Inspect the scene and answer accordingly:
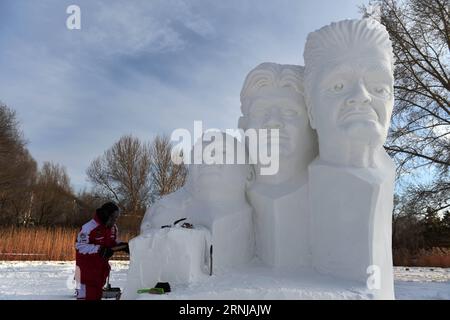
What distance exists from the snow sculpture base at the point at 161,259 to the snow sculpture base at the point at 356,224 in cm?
94

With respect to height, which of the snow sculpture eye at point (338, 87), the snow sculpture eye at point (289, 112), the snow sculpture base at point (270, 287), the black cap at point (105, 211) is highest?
the snow sculpture eye at point (338, 87)

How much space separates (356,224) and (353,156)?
0.46 metres

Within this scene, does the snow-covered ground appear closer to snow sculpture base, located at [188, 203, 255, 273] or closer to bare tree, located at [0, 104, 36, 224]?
snow sculpture base, located at [188, 203, 255, 273]

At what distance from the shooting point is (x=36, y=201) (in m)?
26.5

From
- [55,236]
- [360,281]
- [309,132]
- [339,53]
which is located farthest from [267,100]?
[55,236]

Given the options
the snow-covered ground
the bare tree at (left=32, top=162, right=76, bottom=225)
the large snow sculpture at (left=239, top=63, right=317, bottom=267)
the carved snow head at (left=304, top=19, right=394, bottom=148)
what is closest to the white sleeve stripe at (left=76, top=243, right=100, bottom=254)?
the large snow sculpture at (left=239, top=63, right=317, bottom=267)

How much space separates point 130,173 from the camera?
71.4 feet

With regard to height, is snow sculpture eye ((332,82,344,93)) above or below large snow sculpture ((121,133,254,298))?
above

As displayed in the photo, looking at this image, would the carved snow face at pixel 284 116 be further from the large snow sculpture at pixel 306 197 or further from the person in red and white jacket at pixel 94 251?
the person in red and white jacket at pixel 94 251

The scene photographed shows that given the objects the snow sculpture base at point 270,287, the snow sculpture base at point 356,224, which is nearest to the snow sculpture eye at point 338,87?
the snow sculpture base at point 356,224

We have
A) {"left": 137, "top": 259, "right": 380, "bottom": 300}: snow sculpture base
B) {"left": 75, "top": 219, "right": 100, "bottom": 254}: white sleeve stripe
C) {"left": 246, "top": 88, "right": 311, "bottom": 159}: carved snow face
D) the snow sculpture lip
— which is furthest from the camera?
{"left": 75, "top": 219, "right": 100, "bottom": 254}: white sleeve stripe

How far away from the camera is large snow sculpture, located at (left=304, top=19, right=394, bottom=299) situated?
2.79 metres

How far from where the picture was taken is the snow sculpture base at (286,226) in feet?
10.1
